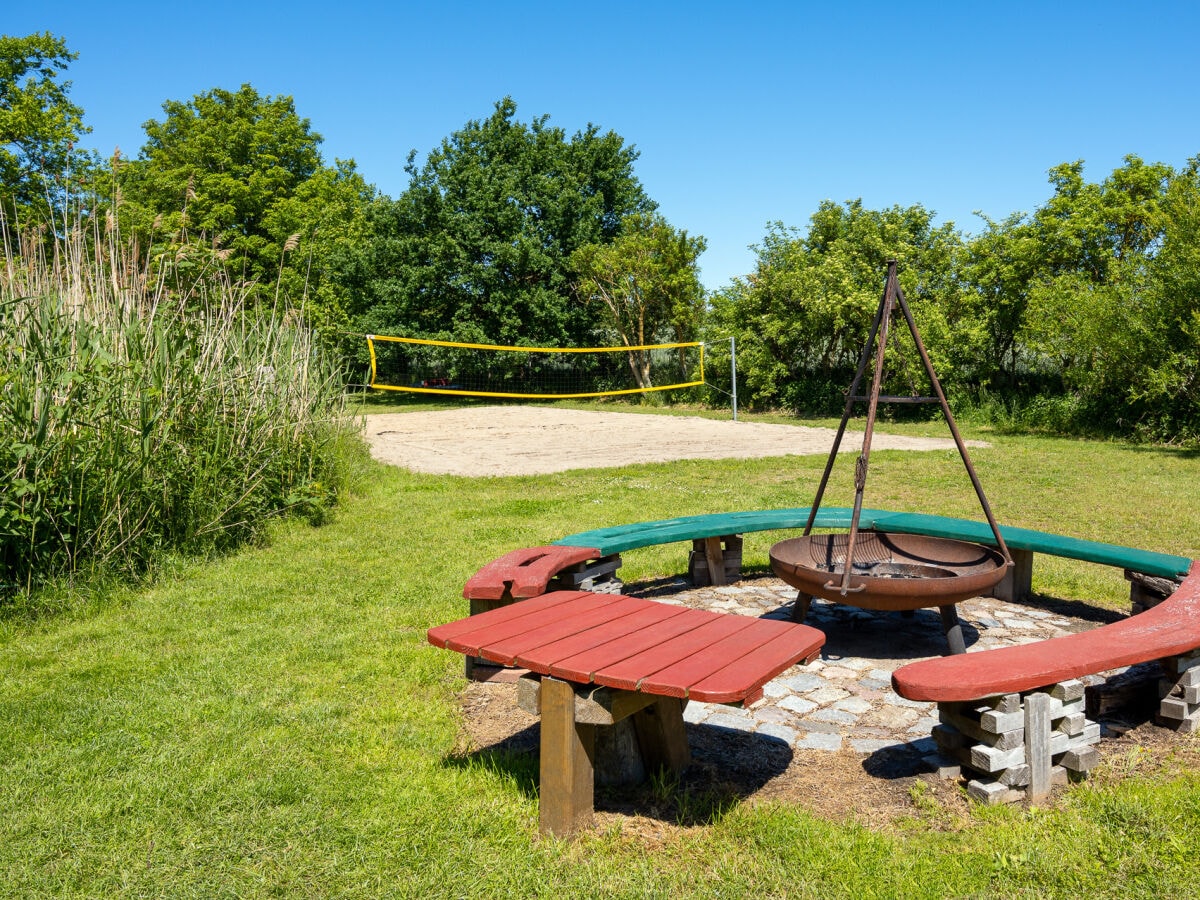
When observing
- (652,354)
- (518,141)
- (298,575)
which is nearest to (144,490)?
(298,575)

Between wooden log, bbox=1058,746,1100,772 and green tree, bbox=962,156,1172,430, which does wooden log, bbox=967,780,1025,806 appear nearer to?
wooden log, bbox=1058,746,1100,772

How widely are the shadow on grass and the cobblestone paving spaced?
135 millimetres

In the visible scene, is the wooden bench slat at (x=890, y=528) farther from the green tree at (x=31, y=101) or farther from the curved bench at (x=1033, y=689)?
the green tree at (x=31, y=101)

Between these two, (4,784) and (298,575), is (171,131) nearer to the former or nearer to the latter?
(298,575)

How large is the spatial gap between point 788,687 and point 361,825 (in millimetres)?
1942

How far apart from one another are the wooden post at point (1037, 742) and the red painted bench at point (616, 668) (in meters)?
0.64

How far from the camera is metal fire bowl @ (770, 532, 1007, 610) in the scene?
3.66 metres

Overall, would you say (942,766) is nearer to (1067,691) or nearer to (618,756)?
(1067,691)

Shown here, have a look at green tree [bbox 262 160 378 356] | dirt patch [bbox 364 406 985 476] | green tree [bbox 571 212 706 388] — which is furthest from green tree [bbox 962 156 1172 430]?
green tree [bbox 262 160 378 356]

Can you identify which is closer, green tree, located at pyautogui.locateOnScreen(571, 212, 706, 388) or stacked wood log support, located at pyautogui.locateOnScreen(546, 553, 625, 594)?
stacked wood log support, located at pyautogui.locateOnScreen(546, 553, 625, 594)

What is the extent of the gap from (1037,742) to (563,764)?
1418 mm

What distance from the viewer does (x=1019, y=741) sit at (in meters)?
2.67

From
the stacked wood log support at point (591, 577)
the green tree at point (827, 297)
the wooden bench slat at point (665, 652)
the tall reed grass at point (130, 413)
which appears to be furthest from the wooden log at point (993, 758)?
the green tree at point (827, 297)

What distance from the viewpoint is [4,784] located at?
Result: 9.34ft
